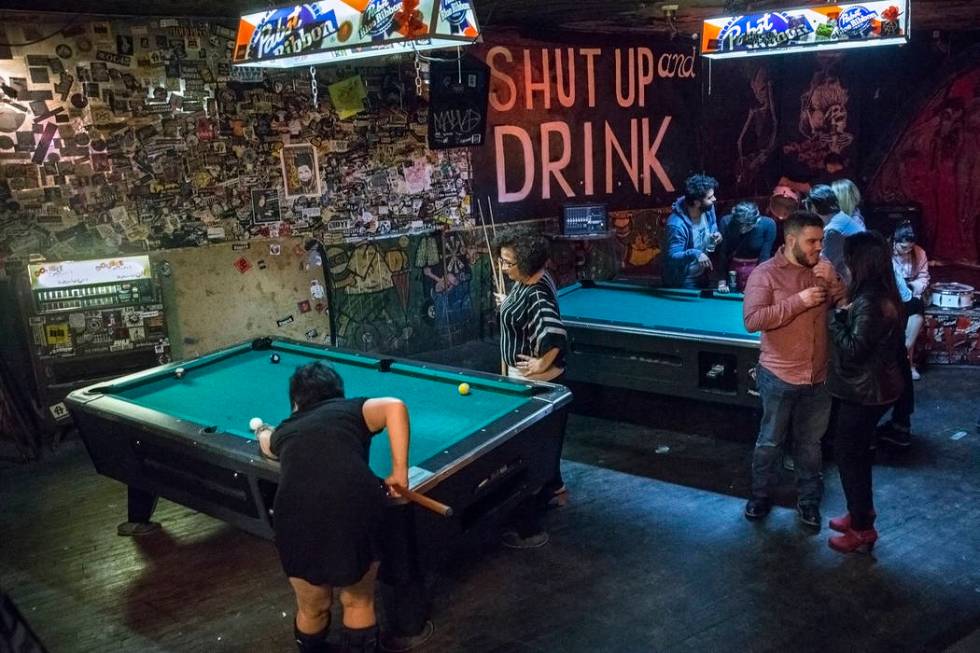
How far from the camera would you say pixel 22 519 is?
4.90 metres

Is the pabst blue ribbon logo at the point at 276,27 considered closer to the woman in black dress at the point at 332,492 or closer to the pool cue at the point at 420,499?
the woman in black dress at the point at 332,492

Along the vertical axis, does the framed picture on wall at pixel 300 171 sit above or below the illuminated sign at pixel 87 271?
above

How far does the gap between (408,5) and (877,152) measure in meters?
7.62

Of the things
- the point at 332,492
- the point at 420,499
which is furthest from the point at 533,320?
the point at 332,492

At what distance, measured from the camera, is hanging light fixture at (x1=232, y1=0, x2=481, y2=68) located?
154 inches

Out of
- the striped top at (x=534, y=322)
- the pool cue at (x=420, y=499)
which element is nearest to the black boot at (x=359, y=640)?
the pool cue at (x=420, y=499)

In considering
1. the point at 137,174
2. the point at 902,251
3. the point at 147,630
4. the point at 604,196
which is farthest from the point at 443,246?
the point at 147,630

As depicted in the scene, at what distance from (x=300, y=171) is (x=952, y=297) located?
5705 millimetres

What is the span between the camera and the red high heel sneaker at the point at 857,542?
398cm

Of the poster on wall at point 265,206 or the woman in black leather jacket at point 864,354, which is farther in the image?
the poster on wall at point 265,206

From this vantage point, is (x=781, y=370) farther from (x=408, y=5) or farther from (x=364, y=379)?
(x=408, y=5)

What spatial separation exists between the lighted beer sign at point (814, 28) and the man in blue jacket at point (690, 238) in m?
1.22

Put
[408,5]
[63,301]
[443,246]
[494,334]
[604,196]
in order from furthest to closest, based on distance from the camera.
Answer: [604,196] → [494,334] → [443,246] → [63,301] → [408,5]

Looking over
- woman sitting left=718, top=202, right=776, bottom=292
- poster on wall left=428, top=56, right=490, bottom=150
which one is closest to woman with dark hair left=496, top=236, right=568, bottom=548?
woman sitting left=718, top=202, right=776, bottom=292
